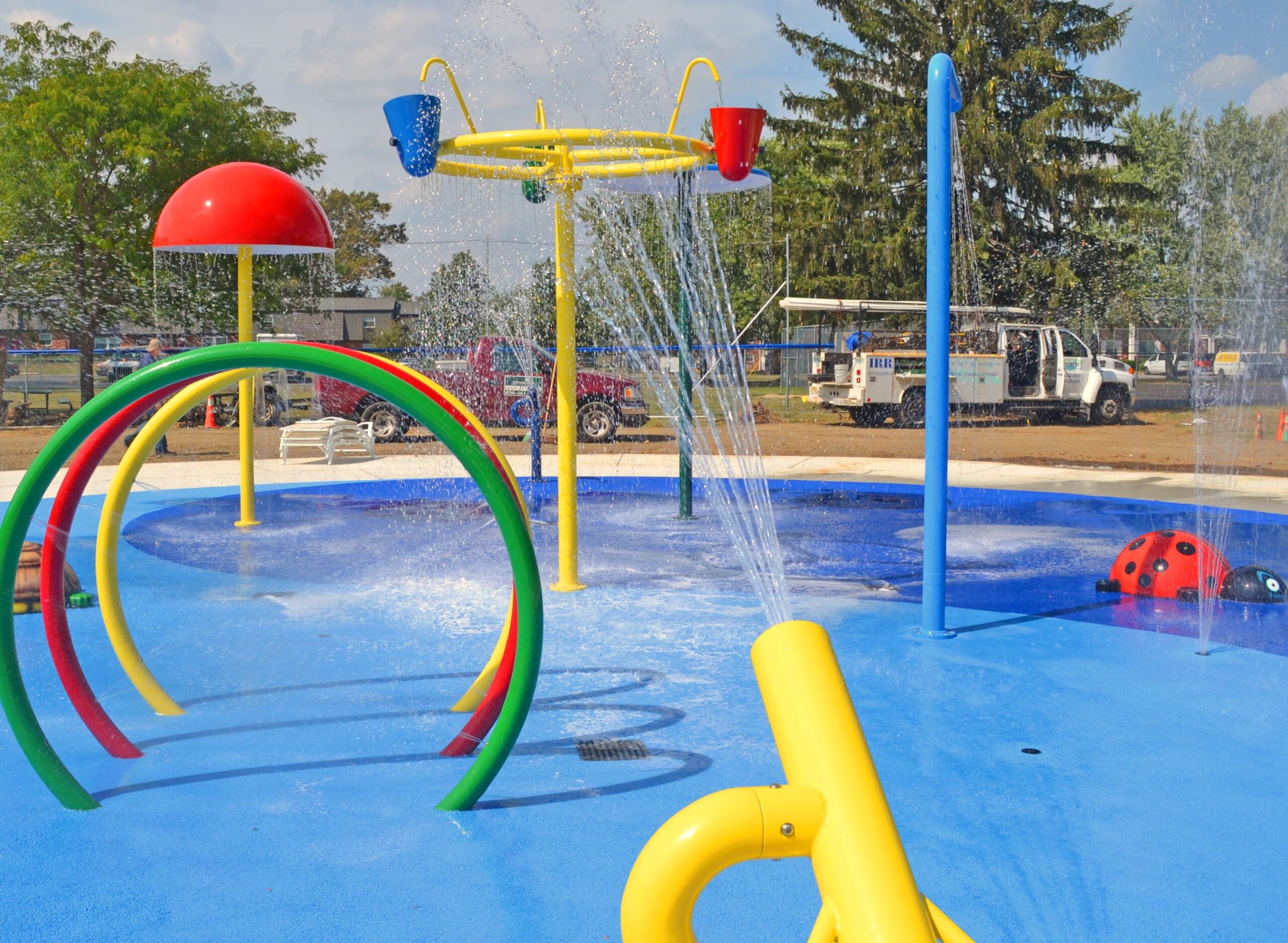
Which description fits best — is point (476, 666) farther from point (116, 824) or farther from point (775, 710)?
point (775, 710)

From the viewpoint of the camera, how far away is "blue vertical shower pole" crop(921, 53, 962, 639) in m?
5.99

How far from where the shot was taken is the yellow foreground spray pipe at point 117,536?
17.0 feet

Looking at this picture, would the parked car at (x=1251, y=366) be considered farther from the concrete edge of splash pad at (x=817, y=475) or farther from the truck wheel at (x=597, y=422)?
the truck wheel at (x=597, y=422)

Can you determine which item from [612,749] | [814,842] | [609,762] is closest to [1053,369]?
[612,749]

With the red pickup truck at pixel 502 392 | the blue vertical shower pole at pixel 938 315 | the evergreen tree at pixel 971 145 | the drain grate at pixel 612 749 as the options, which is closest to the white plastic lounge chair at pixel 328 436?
the red pickup truck at pixel 502 392

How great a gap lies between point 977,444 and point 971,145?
1273 cm

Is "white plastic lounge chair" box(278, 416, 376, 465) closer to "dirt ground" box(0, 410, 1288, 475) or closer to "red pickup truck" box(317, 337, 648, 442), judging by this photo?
"dirt ground" box(0, 410, 1288, 475)

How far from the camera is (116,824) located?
12.9 feet

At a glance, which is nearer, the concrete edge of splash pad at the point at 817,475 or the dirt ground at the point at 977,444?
the concrete edge of splash pad at the point at 817,475

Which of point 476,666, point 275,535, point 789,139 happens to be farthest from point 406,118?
point 789,139

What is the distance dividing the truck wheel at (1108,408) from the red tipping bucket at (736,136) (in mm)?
20178

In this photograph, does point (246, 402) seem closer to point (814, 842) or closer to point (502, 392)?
point (814, 842)

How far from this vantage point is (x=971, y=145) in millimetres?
30594

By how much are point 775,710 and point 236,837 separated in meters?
2.63
